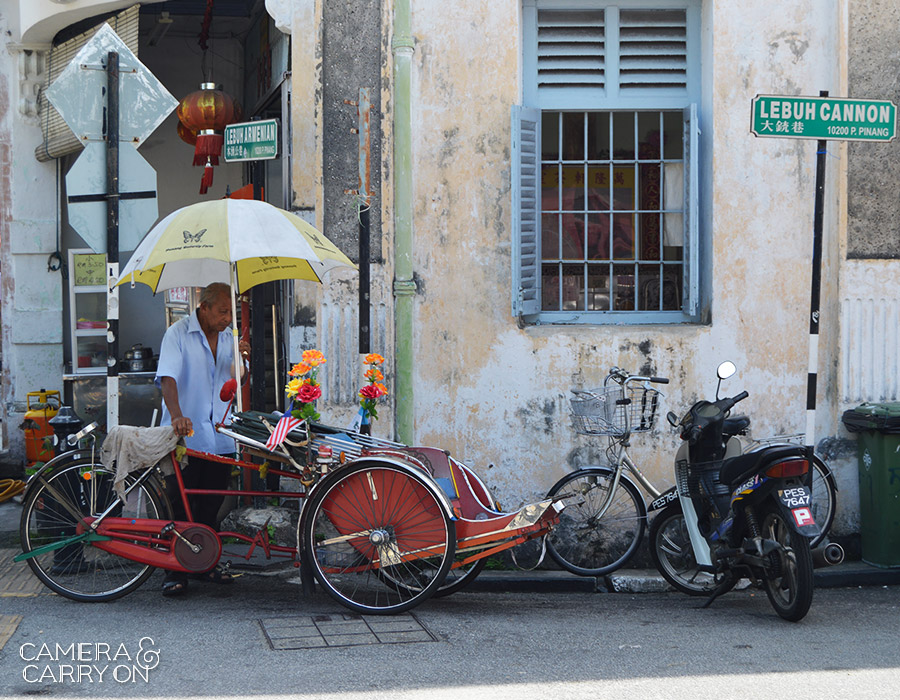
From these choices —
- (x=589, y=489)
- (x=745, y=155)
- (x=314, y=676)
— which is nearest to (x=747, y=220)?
(x=745, y=155)

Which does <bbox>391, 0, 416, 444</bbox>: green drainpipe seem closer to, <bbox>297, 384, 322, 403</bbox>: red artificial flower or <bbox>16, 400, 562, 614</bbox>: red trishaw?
<bbox>16, 400, 562, 614</bbox>: red trishaw

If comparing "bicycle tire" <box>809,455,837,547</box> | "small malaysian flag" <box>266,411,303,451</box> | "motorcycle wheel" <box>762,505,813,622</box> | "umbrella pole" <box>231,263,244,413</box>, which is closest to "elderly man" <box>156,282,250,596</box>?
"umbrella pole" <box>231,263,244,413</box>

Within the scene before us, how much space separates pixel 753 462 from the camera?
5.59m

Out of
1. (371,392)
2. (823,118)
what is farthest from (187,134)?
(823,118)

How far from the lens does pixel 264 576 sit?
6305 millimetres

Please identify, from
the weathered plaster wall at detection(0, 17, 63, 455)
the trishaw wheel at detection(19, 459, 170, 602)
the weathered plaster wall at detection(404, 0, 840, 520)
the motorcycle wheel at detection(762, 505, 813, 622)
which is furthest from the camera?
the weathered plaster wall at detection(0, 17, 63, 455)

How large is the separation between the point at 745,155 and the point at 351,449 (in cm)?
388

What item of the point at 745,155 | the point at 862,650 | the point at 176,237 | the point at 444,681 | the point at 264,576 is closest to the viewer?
the point at 444,681

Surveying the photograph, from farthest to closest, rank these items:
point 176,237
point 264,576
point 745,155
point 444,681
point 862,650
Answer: point 745,155 → point 264,576 → point 176,237 → point 862,650 → point 444,681

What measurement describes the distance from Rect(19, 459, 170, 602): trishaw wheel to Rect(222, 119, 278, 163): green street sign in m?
2.74

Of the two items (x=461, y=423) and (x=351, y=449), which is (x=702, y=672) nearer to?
(x=351, y=449)

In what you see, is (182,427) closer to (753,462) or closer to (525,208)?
(525,208)

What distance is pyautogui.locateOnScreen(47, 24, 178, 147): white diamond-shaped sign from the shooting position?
629 centimetres

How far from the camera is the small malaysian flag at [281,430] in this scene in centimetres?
552
